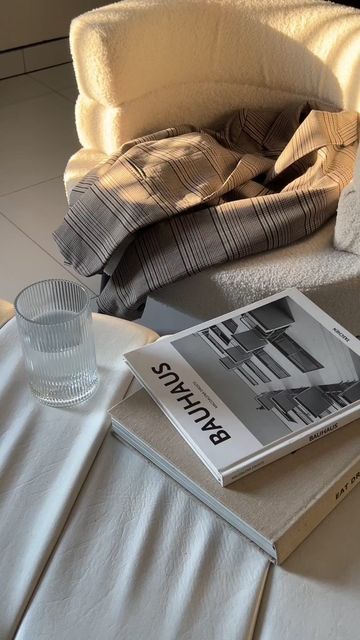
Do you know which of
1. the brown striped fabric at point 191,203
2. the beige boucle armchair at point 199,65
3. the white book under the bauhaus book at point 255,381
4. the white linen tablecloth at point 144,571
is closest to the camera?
the white linen tablecloth at point 144,571

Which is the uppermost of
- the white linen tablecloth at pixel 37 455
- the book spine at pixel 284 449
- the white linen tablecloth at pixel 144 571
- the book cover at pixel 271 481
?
the book spine at pixel 284 449

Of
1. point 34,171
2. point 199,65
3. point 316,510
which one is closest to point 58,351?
point 316,510

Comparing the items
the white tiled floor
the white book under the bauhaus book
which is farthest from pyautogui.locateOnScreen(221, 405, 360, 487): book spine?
the white tiled floor

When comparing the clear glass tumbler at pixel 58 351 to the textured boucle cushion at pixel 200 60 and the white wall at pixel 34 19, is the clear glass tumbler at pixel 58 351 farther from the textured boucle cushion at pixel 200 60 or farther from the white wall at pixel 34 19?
the white wall at pixel 34 19

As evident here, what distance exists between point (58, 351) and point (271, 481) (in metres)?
0.30

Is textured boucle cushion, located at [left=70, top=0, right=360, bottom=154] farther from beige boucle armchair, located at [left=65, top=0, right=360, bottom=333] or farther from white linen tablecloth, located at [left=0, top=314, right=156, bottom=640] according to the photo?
white linen tablecloth, located at [left=0, top=314, right=156, bottom=640]

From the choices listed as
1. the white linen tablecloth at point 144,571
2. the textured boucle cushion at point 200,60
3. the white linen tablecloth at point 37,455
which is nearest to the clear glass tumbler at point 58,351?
the white linen tablecloth at point 37,455

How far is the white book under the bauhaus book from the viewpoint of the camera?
2.49 ft

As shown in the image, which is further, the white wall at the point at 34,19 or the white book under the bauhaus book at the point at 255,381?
the white wall at the point at 34,19

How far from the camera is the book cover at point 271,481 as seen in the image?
701mm

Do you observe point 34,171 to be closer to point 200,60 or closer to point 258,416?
point 200,60

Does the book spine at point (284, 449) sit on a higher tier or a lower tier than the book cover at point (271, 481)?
higher

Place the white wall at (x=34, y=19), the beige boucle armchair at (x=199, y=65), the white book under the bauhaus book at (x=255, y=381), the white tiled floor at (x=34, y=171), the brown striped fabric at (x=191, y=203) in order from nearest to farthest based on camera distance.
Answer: the white book under the bauhaus book at (x=255, y=381), the brown striped fabric at (x=191, y=203), the beige boucle armchair at (x=199, y=65), the white tiled floor at (x=34, y=171), the white wall at (x=34, y=19)

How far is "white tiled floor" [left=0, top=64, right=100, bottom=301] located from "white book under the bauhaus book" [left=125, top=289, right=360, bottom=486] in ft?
2.52
